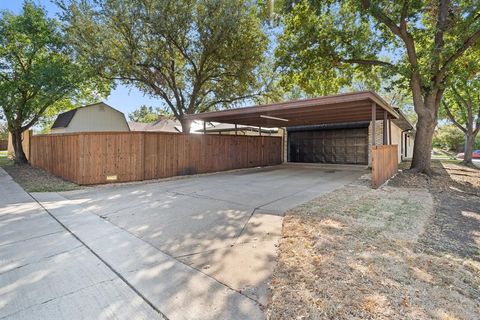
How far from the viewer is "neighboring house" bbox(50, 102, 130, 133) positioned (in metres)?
14.3

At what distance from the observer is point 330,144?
49.8ft

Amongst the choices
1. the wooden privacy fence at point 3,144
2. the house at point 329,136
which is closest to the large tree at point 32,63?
the house at point 329,136

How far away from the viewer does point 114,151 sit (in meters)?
8.20

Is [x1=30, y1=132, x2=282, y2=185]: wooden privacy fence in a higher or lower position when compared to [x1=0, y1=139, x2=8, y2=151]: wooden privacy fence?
lower

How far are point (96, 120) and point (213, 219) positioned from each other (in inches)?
545

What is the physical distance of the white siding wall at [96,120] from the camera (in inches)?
564

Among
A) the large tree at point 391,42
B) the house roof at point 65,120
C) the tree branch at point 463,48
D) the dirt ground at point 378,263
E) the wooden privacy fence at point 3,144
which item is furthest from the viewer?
the wooden privacy fence at point 3,144

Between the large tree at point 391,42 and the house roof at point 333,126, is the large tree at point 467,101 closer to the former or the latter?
the large tree at point 391,42

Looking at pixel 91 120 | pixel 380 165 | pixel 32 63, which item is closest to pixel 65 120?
pixel 91 120

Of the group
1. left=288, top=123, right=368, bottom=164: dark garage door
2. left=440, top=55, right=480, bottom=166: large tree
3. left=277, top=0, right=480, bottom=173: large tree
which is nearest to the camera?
left=277, top=0, right=480, bottom=173: large tree

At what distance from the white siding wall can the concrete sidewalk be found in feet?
39.5

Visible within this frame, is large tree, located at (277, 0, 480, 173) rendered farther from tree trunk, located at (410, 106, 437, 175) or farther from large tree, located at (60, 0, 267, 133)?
large tree, located at (60, 0, 267, 133)

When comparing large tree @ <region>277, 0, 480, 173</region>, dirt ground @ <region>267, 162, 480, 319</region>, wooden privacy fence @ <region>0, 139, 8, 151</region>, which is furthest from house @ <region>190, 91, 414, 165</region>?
wooden privacy fence @ <region>0, 139, 8, 151</region>

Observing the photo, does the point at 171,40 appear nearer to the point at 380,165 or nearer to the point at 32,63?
the point at 32,63
